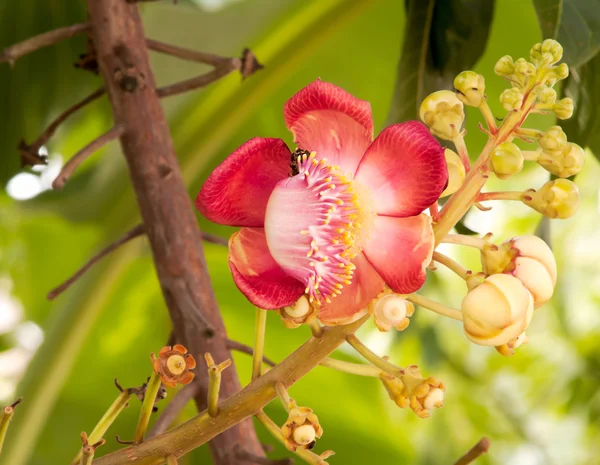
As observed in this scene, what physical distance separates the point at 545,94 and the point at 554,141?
3 cm

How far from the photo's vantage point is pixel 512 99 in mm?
355

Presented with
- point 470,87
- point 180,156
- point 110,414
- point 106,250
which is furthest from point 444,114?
point 180,156

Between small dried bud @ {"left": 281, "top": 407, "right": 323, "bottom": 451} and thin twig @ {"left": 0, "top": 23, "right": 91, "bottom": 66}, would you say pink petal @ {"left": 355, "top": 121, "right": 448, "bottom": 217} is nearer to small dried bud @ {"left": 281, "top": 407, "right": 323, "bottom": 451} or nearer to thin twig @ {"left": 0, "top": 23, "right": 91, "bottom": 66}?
small dried bud @ {"left": 281, "top": 407, "right": 323, "bottom": 451}

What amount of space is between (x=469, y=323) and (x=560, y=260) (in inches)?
72.6

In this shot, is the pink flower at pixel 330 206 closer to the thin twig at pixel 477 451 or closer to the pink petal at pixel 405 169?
the pink petal at pixel 405 169

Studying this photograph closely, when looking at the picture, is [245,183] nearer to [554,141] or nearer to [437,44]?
[554,141]

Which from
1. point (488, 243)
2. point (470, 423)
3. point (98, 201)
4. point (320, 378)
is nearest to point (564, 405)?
point (470, 423)

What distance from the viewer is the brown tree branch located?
1.94 ft

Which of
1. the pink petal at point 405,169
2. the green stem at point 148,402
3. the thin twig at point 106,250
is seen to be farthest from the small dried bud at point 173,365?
the thin twig at point 106,250

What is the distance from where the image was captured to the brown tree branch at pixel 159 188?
1.94ft

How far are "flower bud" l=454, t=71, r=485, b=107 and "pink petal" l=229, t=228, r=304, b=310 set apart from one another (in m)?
0.12

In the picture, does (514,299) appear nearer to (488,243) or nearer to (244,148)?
(488,243)

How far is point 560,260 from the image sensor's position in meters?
2.07

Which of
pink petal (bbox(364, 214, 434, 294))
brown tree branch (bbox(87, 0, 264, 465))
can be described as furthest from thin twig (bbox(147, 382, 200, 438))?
pink petal (bbox(364, 214, 434, 294))
